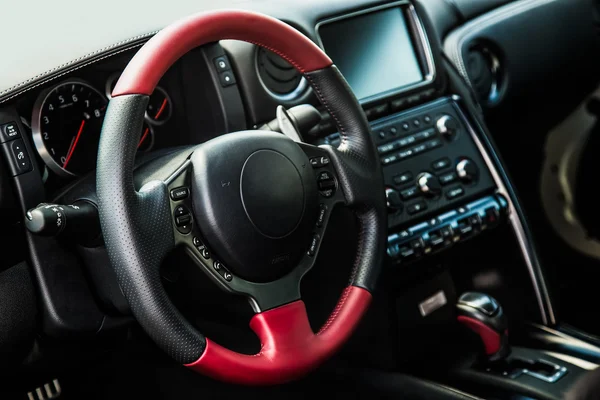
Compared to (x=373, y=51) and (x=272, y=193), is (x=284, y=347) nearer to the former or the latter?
(x=272, y=193)

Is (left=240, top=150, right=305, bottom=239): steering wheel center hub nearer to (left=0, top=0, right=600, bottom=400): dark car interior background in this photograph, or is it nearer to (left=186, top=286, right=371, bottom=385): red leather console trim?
(left=0, top=0, right=600, bottom=400): dark car interior background

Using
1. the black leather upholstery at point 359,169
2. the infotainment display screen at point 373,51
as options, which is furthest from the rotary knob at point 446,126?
the black leather upholstery at point 359,169

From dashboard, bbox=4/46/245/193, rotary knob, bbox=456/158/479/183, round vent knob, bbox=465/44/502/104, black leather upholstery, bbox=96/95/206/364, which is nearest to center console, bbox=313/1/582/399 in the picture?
rotary knob, bbox=456/158/479/183

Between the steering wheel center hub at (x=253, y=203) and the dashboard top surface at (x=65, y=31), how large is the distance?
0.70 feet

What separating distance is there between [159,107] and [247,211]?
0.42 metres

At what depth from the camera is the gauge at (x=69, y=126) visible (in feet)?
4.07

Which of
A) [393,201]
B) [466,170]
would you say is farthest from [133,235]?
[466,170]

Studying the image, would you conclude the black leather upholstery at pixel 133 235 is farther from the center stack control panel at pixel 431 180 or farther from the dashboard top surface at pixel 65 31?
the center stack control panel at pixel 431 180

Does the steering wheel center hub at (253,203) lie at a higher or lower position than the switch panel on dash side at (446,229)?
higher

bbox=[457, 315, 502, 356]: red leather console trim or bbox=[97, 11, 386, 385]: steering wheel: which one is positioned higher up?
bbox=[97, 11, 386, 385]: steering wheel

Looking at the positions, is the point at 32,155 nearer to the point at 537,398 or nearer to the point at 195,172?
the point at 195,172

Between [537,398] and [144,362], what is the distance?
0.81 metres

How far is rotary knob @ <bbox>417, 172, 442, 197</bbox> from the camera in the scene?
1.59 metres

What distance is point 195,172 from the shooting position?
1.10 m
